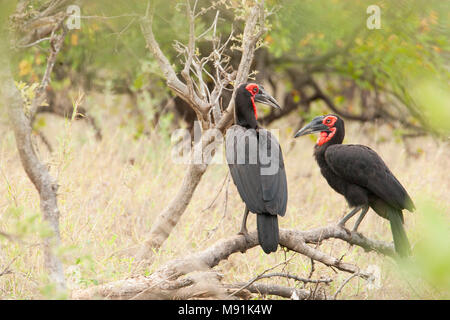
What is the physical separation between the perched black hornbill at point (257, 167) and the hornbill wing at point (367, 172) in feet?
1.99

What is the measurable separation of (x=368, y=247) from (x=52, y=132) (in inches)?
232

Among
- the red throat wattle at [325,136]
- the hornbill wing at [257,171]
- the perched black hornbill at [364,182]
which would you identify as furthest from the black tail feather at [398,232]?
the hornbill wing at [257,171]

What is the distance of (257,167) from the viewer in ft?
10.6

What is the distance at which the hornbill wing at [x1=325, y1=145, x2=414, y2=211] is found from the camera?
3625 millimetres

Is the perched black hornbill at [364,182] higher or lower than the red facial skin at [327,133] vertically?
lower

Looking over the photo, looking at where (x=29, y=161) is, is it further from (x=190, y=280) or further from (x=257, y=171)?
(x=257, y=171)

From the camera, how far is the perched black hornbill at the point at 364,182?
3.62 meters

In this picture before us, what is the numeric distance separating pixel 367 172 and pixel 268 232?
1.13 m

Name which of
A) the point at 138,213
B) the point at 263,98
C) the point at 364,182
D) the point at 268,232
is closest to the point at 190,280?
the point at 268,232

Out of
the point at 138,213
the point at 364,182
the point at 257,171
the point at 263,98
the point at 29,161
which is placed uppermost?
the point at 263,98

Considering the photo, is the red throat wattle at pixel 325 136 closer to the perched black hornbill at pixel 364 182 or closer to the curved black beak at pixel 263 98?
the perched black hornbill at pixel 364 182

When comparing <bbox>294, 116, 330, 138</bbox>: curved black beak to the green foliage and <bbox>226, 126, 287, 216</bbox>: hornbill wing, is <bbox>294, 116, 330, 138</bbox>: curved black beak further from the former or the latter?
the green foliage
